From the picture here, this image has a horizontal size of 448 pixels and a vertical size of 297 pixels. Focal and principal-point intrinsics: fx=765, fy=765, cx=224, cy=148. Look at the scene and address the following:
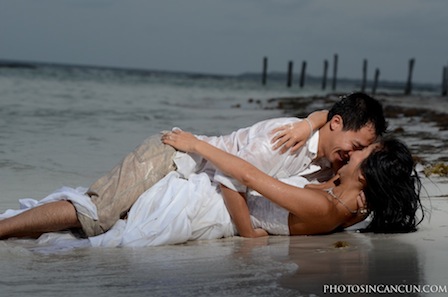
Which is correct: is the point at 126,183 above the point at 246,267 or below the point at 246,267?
above

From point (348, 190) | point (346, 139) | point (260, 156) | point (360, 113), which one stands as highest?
point (360, 113)

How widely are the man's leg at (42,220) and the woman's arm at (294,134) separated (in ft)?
3.96

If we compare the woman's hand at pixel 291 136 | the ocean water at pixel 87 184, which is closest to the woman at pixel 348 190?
the woman's hand at pixel 291 136

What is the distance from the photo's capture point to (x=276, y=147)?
4270 millimetres

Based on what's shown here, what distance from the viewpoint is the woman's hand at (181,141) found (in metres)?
4.36

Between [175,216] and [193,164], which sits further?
[193,164]

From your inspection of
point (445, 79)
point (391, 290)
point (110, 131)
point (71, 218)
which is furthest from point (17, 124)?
point (445, 79)

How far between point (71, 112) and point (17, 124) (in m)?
3.43

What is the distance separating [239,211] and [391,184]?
844 millimetres

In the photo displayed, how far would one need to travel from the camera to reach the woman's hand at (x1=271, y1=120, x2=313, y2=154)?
4219 mm

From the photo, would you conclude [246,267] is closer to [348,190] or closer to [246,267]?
[246,267]

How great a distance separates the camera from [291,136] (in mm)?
4219

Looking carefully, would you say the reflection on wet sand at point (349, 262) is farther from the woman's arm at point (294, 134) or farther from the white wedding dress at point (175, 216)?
the woman's arm at point (294, 134)

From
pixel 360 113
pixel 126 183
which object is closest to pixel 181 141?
pixel 126 183
